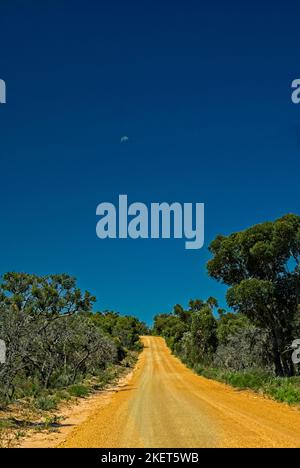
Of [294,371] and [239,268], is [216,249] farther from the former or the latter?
[294,371]

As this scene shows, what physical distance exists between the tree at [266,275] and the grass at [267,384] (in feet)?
5.87

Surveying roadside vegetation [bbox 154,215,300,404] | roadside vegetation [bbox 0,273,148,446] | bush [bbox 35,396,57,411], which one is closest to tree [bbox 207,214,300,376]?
roadside vegetation [bbox 154,215,300,404]

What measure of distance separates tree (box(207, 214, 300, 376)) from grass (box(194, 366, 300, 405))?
179 centimetres

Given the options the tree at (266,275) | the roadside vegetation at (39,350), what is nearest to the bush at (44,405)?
the roadside vegetation at (39,350)

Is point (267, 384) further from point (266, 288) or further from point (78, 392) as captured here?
point (78, 392)

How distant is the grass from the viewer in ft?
66.9

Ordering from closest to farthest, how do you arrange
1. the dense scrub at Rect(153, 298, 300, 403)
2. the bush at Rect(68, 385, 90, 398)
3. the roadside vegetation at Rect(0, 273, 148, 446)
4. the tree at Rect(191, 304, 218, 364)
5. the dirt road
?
1. the dirt road
2. the roadside vegetation at Rect(0, 273, 148, 446)
3. the dense scrub at Rect(153, 298, 300, 403)
4. the bush at Rect(68, 385, 90, 398)
5. the tree at Rect(191, 304, 218, 364)

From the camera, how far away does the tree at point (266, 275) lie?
27.3m

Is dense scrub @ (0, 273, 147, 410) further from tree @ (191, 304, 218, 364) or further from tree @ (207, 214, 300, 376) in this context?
tree @ (191, 304, 218, 364)

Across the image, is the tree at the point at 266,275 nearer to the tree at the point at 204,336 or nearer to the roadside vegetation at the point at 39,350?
the roadside vegetation at the point at 39,350

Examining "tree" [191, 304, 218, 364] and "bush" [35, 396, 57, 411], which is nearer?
"bush" [35, 396, 57, 411]
